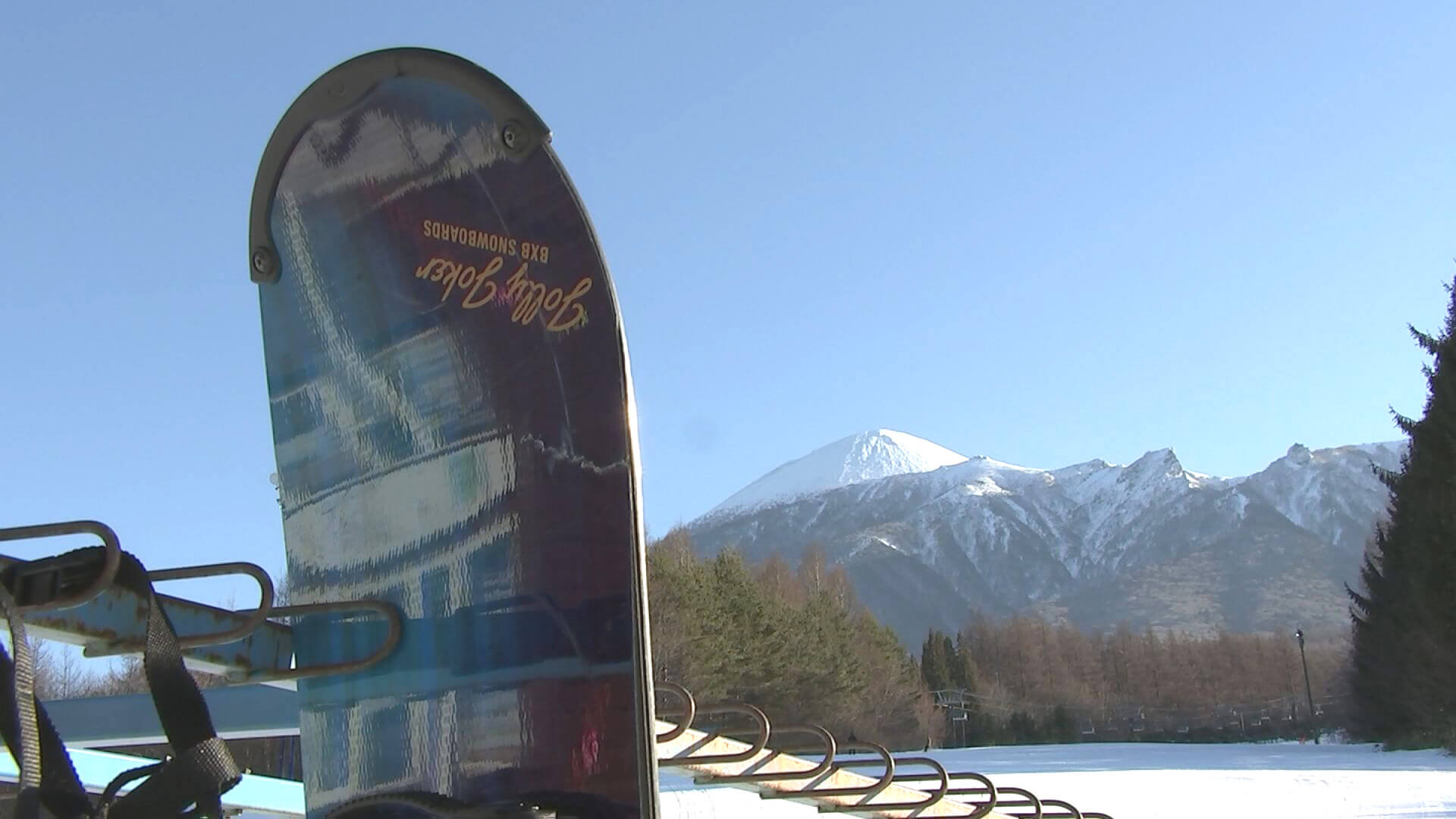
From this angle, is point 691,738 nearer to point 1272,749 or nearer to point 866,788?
point 866,788

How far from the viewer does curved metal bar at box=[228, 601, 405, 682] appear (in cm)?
178

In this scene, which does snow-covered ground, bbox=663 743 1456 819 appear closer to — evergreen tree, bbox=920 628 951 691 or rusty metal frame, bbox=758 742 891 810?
→ rusty metal frame, bbox=758 742 891 810

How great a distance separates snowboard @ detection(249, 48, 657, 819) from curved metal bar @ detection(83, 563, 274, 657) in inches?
9.9

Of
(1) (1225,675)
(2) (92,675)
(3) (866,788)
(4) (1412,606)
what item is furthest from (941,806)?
(1) (1225,675)

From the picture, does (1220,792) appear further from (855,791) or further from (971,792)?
(855,791)

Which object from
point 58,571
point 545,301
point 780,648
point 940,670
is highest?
point 545,301

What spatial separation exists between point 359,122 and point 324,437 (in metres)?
0.46

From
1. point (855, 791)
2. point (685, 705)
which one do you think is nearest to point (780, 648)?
point (855, 791)

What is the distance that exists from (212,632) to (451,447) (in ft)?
1.26

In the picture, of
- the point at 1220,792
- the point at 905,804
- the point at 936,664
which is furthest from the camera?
the point at 936,664

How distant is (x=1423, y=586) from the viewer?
106 ft

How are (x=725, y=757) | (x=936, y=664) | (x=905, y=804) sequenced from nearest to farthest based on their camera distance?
(x=725, y=757), (x=905, y=804), (x=936, y=664)

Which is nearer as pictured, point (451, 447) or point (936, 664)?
point (451, 447)

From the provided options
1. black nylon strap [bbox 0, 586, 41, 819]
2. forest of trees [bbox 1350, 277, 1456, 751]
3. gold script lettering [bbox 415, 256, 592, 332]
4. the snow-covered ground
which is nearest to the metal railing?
gold script lettering [bbox 415, 256, 592, 332]
